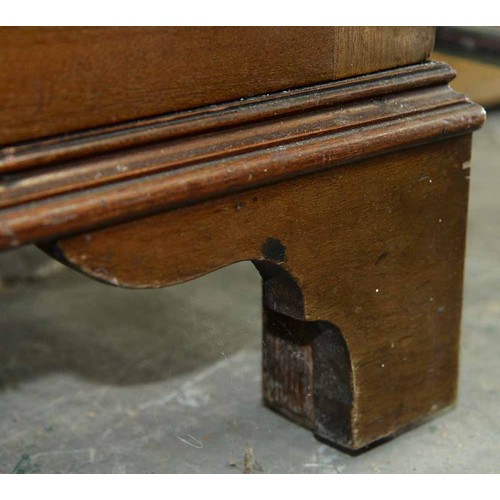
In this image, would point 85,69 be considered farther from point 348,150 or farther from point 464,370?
point 464,370

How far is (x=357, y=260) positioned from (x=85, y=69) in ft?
1.74

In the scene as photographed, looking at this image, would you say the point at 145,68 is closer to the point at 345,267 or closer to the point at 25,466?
the point at 345,267

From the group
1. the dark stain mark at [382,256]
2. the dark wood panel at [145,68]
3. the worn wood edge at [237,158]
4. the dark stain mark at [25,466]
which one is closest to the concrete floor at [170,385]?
the dark stain mark at [25,466]

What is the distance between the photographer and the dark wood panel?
107 centimetres

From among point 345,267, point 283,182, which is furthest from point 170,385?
point 283,182

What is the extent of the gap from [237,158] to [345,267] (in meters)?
0.30

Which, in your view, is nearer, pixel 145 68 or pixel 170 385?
pixel 145 68

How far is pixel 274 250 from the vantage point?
51.8 inches

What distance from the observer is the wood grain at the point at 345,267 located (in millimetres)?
1215

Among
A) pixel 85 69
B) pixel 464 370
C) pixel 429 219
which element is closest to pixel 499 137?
pixel 464 370

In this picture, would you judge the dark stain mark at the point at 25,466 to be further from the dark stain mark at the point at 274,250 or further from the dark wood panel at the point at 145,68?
the dark wood panel at the point at 145,68

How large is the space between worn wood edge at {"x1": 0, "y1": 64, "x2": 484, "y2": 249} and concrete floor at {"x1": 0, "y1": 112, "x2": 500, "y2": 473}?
54cm

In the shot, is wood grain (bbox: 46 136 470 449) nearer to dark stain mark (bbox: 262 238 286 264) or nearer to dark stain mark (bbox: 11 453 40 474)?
dark stain mark (bbox: 262 238 286 264)

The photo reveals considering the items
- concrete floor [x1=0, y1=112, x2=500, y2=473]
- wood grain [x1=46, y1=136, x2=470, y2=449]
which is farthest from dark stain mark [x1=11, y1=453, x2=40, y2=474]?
wood grain [x1=46, y1=136, x2=470, y2=449]
